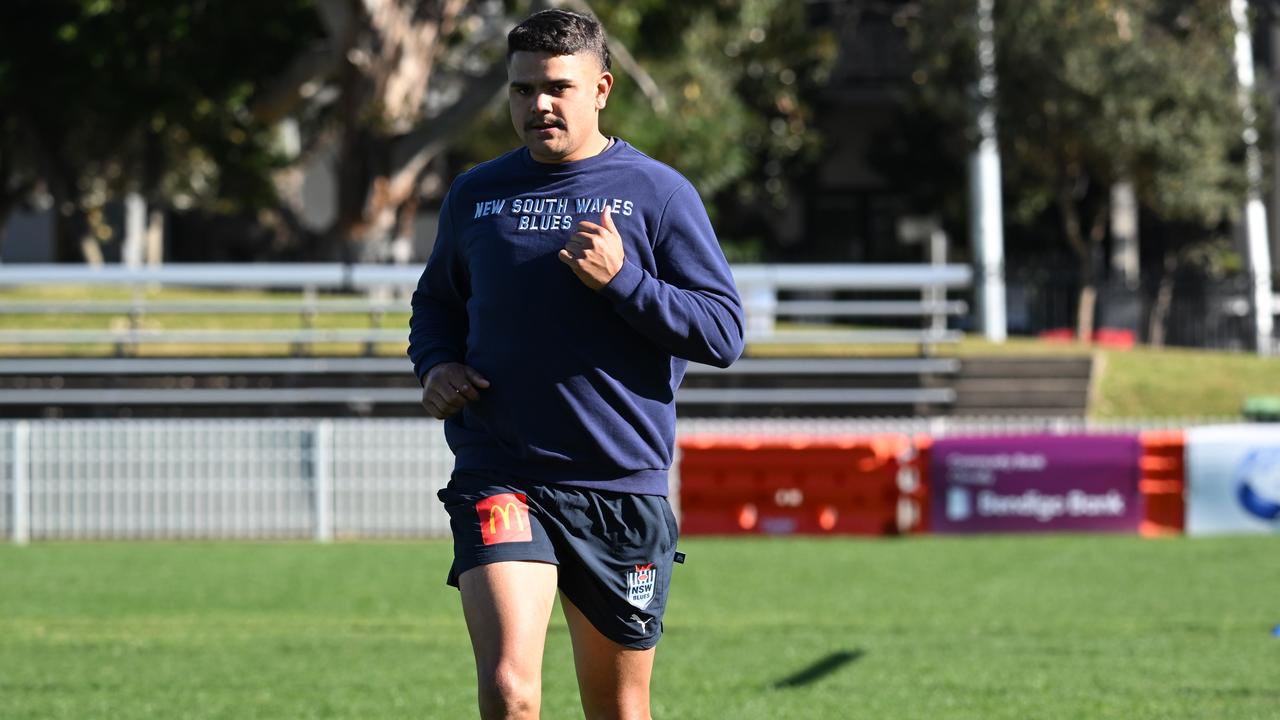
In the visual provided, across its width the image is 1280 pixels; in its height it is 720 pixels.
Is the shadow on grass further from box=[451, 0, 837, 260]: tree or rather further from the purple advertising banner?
box=[451, 0, 837, 260]: tree

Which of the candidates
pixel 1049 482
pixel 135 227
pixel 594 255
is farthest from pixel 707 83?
pixel 594 255

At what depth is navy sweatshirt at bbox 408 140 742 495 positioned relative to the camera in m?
4.21

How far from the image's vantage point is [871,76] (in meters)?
37.1

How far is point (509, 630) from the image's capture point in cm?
411

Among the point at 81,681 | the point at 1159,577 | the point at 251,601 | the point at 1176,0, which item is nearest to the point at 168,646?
the point at 81,681

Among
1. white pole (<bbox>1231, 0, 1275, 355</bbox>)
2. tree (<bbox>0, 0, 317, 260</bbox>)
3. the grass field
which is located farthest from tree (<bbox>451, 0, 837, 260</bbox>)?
the grass field

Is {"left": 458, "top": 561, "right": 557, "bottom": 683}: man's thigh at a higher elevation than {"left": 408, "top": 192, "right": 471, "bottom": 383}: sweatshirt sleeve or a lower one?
lower

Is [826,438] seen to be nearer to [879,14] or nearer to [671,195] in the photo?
[671,195]

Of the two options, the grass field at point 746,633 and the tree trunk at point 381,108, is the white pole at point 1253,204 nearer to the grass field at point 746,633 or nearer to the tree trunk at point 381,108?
the grass field at point 746,633

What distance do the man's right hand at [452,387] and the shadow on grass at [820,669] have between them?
13.7 feet

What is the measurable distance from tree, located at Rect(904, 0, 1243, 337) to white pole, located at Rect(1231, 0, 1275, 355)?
211 mm

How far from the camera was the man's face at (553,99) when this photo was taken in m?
4.19

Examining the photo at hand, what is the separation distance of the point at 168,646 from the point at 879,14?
94.3ft

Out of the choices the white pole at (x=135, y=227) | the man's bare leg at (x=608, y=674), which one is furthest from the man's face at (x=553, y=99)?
the white pole at (x=135, y=227)
